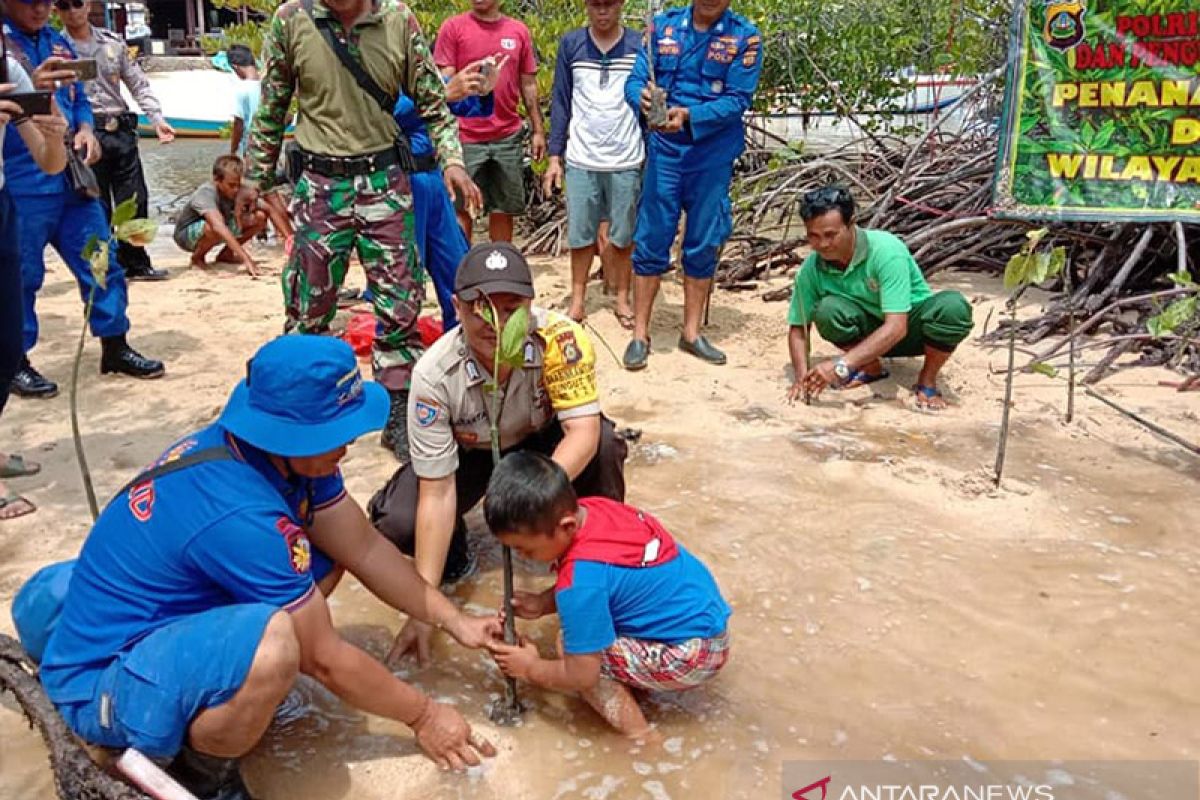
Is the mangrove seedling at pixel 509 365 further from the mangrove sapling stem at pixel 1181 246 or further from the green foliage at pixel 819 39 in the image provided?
the green foliage at pixel 819 39

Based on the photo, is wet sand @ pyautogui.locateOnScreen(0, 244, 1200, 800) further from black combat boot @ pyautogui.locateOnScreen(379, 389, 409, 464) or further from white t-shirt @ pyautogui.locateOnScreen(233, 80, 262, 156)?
white t-shirt @ pyautogui.locateOnScreen(233, 80, 262, 156)

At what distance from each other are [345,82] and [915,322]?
8.49 ft

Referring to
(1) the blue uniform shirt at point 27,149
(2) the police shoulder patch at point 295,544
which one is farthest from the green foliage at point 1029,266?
(1) the blue uniform shirt at point 27,149

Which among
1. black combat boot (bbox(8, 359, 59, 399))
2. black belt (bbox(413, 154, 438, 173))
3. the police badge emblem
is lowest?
black combat boot (bbox(8, 359, 59, 399))

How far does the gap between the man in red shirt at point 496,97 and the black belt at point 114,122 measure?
2.13 metres

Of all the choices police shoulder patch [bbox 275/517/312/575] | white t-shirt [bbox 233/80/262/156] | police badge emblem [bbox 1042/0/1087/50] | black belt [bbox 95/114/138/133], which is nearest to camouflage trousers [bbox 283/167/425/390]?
Result: police shoulder patch [bbox 275/517/312/575]

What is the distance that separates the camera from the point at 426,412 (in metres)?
2.70

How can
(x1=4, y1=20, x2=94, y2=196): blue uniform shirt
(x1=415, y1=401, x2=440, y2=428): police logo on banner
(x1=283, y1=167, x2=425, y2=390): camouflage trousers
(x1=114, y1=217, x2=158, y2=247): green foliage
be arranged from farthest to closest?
(x1=4, y1=20, x2=94, y2=196): blue uniform shirt → (x1=283, y1=167, x2=425, y2=390): camouflage trousers → (x1=114, y1=217, x2=158, y2=247): green foliage → (x1=415, y1=401, x2=440, y2=428): police logo on banner

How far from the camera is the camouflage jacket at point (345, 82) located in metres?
3.67

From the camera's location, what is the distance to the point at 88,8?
589 cm

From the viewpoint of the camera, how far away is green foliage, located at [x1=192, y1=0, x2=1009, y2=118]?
7.80 meters

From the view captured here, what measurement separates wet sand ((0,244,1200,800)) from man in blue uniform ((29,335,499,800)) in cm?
43

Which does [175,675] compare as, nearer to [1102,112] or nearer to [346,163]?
[346,163]

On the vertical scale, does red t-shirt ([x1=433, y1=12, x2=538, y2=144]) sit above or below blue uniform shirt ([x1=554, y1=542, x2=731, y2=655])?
above
